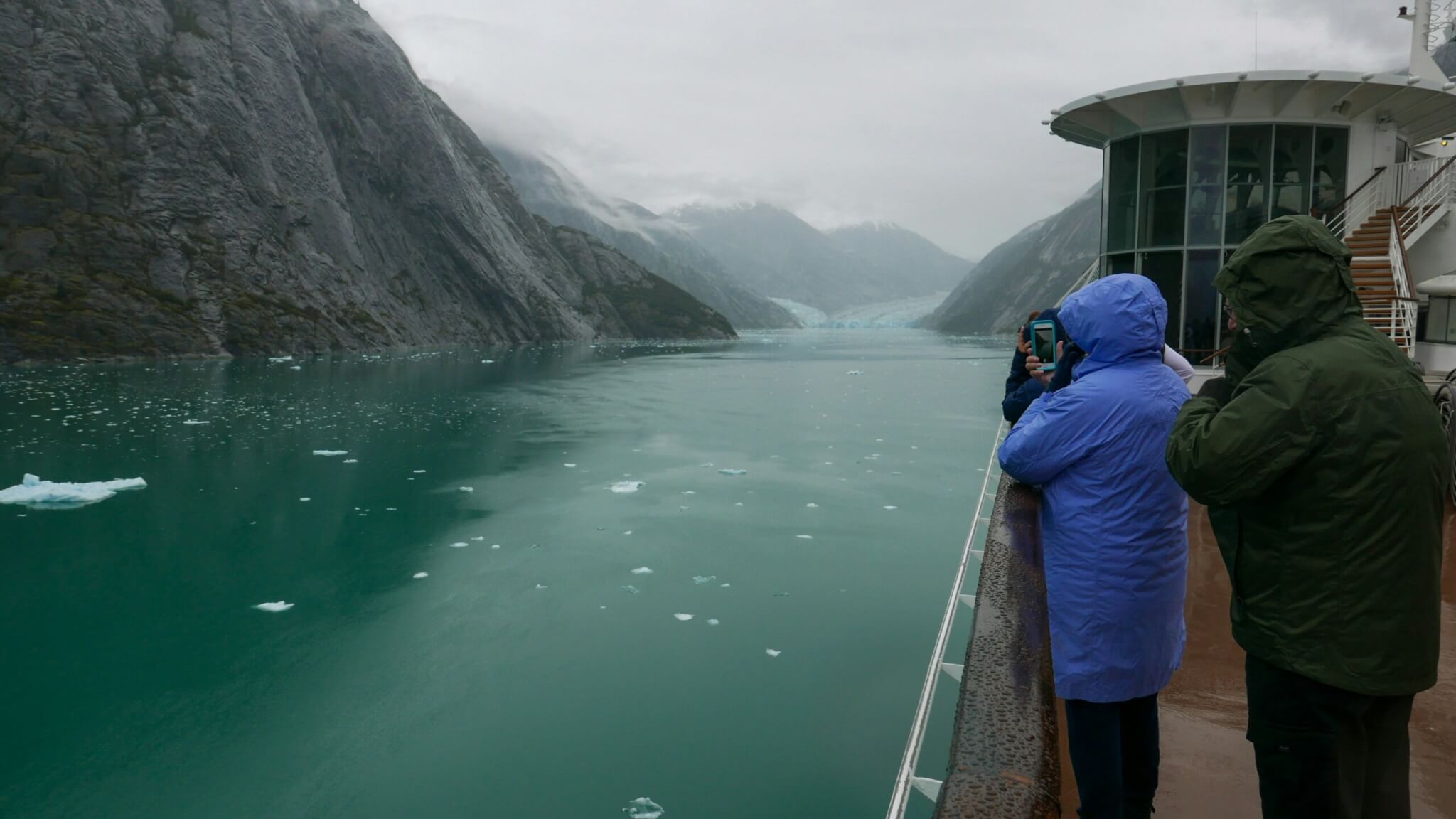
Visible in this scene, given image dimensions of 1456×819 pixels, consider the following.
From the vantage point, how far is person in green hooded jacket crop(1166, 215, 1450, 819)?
229 cm

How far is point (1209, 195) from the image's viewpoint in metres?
17.1

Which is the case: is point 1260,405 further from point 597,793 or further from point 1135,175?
point 1135,175

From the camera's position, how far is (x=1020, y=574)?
4184mm

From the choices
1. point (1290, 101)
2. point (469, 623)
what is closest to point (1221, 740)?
point (469, 623)

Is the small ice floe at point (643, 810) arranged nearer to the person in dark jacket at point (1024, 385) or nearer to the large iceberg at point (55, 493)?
the person in dark jacket at point (1024, 385)

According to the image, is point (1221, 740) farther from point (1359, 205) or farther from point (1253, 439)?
point (1359, 205)

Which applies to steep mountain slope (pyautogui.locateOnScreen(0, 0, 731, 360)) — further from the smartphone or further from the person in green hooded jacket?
the person in green hooded jacket

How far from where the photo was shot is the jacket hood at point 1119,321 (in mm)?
3055

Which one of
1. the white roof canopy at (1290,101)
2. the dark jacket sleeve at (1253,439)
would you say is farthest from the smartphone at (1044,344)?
the white roof canopy at (1290,101)

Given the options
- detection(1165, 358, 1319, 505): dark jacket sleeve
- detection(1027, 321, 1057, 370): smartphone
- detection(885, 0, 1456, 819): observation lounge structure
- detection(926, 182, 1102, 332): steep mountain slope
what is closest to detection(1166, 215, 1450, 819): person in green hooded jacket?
detection(1165, 358, 1319, 505): dark jacket sleeve

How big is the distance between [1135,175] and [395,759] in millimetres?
18127

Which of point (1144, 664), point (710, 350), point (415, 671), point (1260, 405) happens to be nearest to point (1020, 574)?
point (1144, 664)

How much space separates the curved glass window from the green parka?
53.5 feet

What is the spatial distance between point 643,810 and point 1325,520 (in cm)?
384
